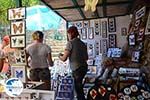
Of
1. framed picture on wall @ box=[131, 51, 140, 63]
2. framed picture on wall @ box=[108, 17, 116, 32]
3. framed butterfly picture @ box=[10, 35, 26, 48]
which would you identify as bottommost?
framed picture on wall @ box=[131, 51, 140, 63]

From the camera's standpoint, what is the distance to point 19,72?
124 inches

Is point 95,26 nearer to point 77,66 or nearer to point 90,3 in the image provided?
point 77,66

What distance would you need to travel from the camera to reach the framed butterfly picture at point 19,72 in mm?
3150

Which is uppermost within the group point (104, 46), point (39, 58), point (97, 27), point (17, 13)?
point (97, 27)

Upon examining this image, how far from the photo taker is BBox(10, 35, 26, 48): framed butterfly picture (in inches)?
124

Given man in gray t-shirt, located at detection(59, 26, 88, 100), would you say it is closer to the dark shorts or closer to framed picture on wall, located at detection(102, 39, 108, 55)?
the dark shorts

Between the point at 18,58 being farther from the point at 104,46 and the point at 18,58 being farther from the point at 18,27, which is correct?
the point at 104,46

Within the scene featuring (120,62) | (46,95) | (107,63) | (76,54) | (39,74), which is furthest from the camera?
(107,63)

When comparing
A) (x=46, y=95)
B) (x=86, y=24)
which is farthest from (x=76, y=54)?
(x=86, y=24)

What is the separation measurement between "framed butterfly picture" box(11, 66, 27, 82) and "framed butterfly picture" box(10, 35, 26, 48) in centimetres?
21

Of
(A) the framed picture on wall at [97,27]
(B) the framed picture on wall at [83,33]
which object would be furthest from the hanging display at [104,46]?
(B) the framed picture on wall at [83,33]

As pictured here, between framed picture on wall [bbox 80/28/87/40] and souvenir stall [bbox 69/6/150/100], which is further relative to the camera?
framed picture on wall [bbox 80/28/87/40]

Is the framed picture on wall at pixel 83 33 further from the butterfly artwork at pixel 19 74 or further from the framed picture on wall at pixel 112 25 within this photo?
the butterfly artwork at pixel 19 74

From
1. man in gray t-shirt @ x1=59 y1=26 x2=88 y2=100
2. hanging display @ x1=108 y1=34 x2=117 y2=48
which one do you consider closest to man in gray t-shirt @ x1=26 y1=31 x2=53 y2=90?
man in gray t-shirt @ x1=59 y1=26 x2=88 y2=100
